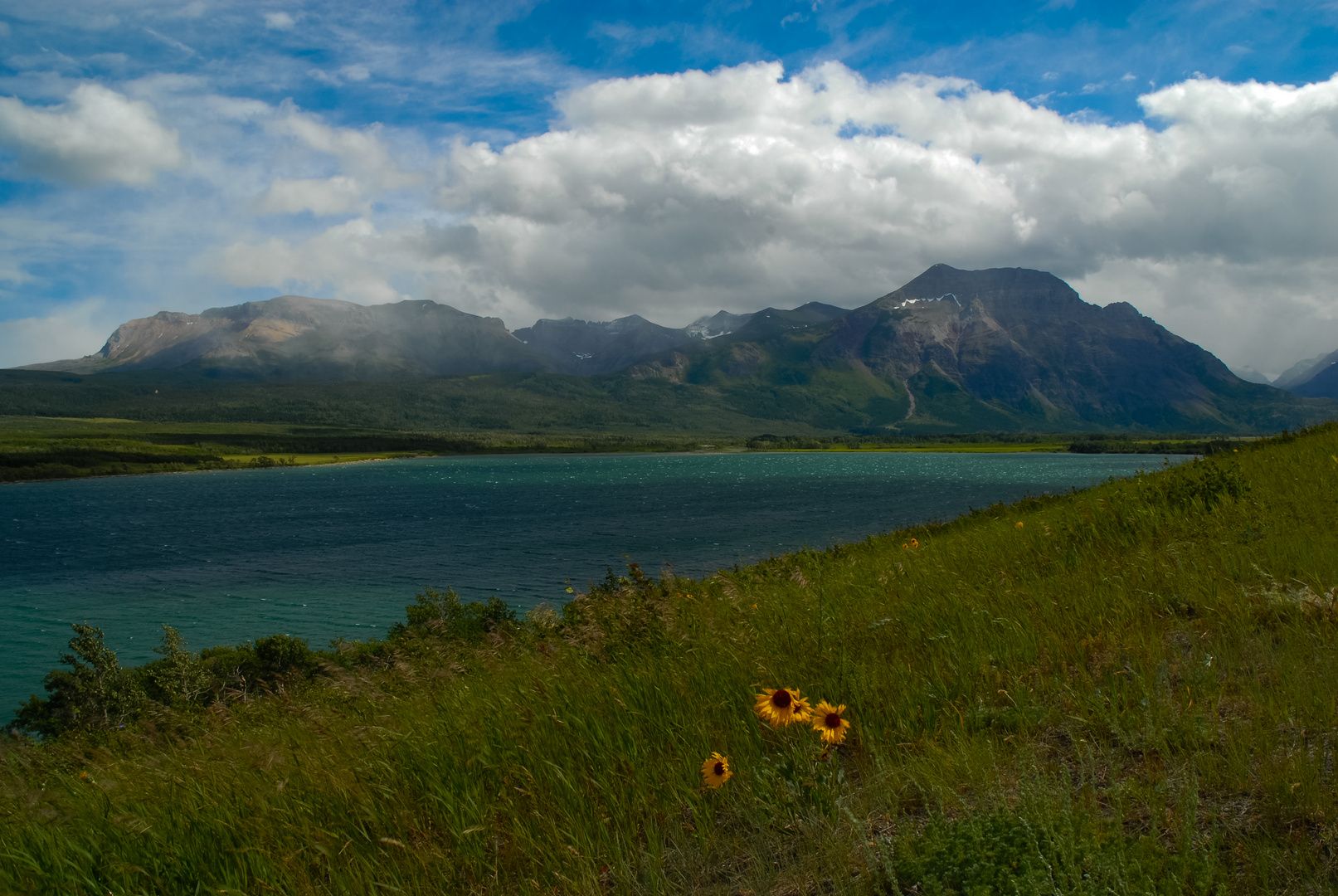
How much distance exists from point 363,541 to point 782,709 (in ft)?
279

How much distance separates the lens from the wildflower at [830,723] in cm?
387

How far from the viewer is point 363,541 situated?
81.2m

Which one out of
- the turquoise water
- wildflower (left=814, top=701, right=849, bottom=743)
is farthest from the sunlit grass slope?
the turquoise water

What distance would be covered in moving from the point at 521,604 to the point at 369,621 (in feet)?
32.0

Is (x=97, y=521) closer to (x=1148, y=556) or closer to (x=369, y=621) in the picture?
(x=369, y=621)

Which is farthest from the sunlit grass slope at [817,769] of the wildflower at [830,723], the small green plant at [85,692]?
the small green plant at [85,692]

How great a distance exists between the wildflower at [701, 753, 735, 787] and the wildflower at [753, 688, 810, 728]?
0.35 metres

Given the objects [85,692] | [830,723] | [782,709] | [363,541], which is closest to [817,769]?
[830,723]

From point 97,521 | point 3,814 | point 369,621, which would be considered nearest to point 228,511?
point 97,521

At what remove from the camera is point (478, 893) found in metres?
3.57

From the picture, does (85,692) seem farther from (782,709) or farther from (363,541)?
(363,541)

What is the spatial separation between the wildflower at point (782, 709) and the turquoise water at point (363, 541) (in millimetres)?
33782

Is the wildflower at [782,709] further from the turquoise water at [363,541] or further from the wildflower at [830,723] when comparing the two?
the turquoise water at [363,541]

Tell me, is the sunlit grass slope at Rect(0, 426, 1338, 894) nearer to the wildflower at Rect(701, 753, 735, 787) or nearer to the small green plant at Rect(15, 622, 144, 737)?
the wildflower at Rect(701, 753, 735, 787)
